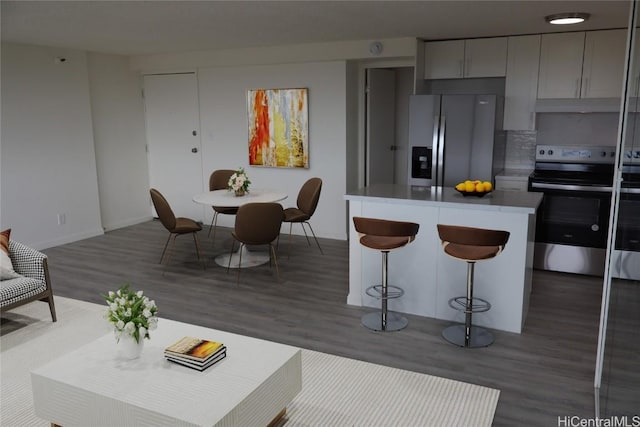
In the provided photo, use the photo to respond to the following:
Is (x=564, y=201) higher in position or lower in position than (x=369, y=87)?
lower

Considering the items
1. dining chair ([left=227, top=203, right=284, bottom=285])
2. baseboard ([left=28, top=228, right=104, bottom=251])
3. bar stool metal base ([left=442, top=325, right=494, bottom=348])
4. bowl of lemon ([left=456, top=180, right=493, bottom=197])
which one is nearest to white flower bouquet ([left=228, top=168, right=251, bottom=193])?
dining chair ([left=227, top=203, right=284, bottom=285])

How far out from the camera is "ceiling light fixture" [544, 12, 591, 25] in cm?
457

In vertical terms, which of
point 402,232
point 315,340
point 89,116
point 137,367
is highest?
point 89,116

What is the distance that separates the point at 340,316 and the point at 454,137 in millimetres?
2655

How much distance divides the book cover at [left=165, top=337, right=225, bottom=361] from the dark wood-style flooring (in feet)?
3.69

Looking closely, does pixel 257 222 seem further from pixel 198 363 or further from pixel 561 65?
pixel 561 65

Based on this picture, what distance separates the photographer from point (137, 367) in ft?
8.81

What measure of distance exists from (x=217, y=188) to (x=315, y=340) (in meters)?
3.34

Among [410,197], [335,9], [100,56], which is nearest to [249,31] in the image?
[335,9]

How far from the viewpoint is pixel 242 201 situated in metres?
5.43

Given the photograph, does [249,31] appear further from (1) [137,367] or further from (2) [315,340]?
(1) [137,367]

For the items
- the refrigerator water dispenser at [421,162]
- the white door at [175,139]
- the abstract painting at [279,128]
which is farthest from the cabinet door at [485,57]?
the white door at [175,139]

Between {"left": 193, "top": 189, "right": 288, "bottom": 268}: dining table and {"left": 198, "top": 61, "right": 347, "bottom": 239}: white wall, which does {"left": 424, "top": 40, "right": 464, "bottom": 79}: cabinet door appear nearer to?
{"left": 198, "top": 61, "right": 347, "bottom": 239}: white wall

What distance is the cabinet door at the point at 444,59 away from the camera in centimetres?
608
